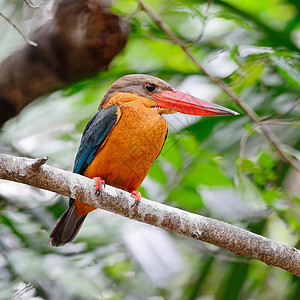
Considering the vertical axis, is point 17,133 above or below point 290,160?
below

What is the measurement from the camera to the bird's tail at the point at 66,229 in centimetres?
276

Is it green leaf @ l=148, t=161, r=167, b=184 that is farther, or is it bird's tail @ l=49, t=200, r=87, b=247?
green leaf @ l=148, t=161, r=167, b=184

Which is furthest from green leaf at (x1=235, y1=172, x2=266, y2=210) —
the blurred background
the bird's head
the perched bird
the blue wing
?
the blue wing

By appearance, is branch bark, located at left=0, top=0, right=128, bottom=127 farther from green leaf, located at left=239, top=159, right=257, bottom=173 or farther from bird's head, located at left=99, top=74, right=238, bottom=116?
green leaf, located at left=239, top=159, right=257, bottom=173

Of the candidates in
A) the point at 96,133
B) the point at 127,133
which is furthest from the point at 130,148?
the point at 96,133

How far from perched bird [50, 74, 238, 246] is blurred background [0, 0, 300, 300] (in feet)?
0.59

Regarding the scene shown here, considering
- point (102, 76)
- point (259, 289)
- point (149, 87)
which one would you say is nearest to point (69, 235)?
point (149, 87)

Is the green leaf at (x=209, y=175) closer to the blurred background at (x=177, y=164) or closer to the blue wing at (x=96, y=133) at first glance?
the blurred background at (x=177, y=164)

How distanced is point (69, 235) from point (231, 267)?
953 mm

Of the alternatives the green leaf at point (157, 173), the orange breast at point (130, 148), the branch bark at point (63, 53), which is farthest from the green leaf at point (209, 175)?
the branch bark at point (63, 53)

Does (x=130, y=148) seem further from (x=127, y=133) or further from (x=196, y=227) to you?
(x=196, y=227)

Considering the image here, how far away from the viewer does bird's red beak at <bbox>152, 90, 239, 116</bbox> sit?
8.47 ft

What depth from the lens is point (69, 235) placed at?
9.09 feet

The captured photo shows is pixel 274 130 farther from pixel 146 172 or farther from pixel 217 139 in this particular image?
pixel 146 172
